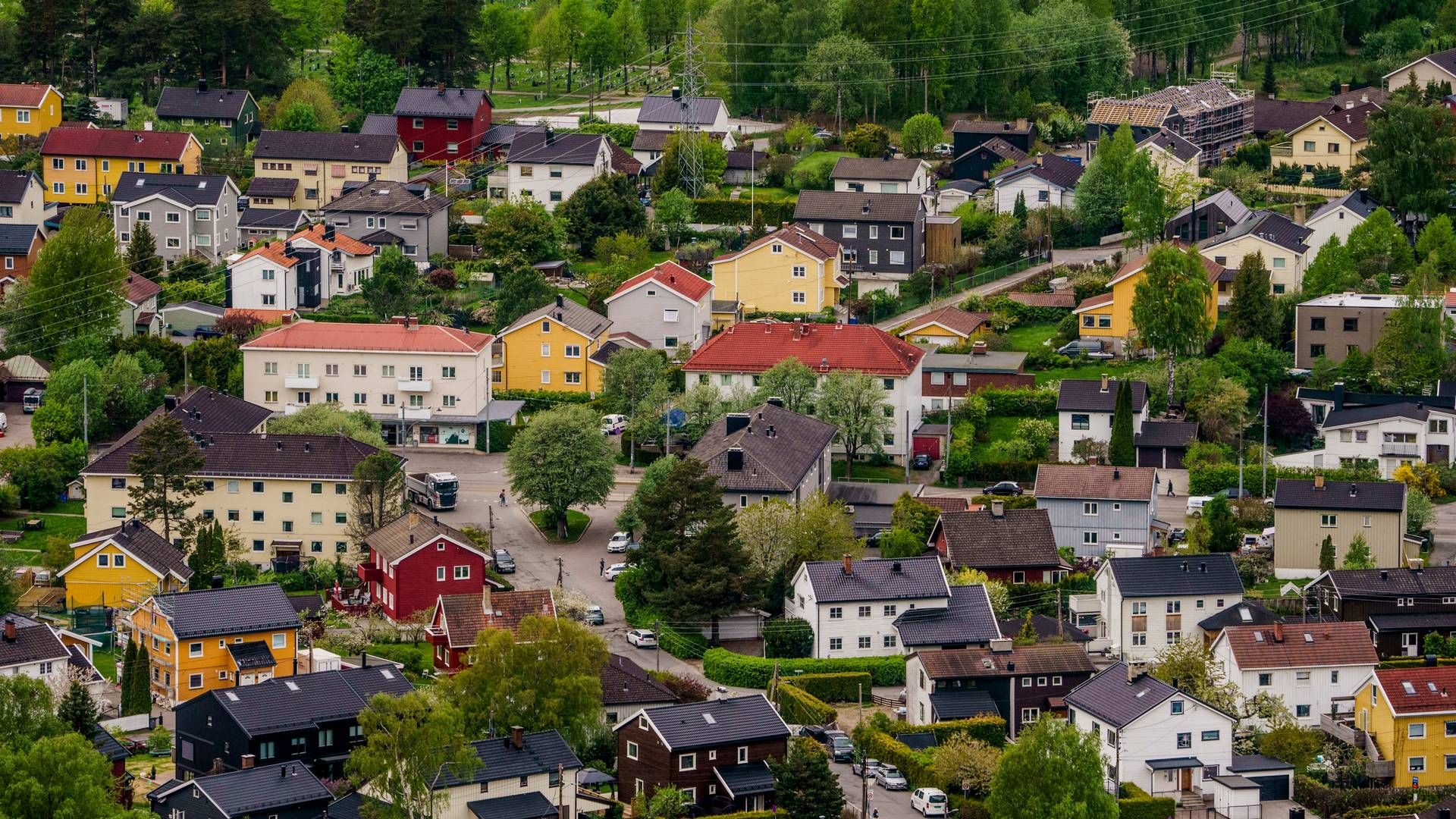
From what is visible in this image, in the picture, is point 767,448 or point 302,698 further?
point 767,448

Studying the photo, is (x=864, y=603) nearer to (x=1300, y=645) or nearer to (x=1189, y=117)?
(x=1300, y=645)

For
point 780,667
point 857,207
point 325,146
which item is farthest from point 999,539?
point 325,146

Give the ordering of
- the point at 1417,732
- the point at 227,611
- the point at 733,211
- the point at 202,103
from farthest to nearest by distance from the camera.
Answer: the point at 202,103 < the point at 733,211 < the point at 227,611 < the point at 1417,732

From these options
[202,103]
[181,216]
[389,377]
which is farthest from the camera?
[202,103]

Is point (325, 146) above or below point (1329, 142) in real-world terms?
below

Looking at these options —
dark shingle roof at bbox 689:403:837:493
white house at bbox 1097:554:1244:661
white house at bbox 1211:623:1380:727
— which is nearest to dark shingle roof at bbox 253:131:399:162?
dark shingle roof at bbox 689:403:837:493

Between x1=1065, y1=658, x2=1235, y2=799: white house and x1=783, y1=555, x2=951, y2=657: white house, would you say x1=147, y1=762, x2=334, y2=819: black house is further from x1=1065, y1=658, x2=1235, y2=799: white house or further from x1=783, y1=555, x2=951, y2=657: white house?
x1=1065, y1=658, x2=1235, y2=799: white house
